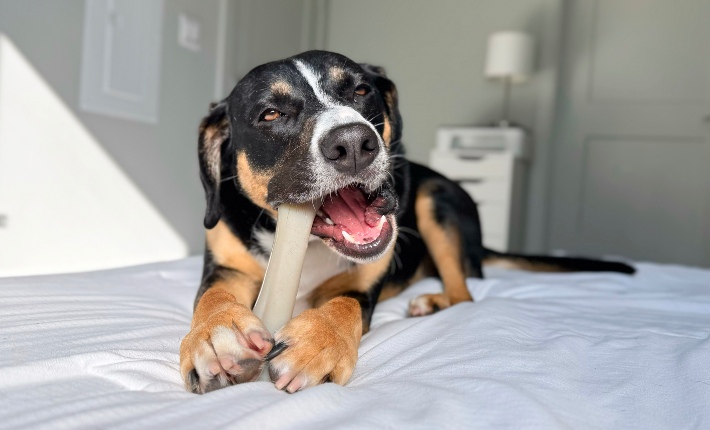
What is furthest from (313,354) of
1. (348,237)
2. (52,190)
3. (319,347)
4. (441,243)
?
(52,190)

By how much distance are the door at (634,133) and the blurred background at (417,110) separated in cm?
1

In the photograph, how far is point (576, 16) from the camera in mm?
5840

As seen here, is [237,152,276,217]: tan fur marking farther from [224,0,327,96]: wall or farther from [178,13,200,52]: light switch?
[224,0,327,96]: wall

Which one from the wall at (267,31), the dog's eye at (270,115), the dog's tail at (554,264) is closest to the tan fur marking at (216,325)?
the dog's eye at (270,115)

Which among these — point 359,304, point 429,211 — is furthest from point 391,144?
point 359,304

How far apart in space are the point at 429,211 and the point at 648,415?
1327 millimetres

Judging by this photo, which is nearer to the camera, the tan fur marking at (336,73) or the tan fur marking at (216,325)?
the tan fur marking at (216,325)

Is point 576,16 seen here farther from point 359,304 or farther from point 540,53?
point 359,304

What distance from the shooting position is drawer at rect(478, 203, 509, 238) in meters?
5.05

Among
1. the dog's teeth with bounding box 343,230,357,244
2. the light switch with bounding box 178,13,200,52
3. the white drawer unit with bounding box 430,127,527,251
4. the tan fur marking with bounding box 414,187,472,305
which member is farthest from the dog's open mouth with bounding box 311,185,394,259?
the white drawer unit with bounding box 430,127,527,251

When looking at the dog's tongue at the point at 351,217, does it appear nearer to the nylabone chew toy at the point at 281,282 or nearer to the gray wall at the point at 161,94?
the nylabone chew toy at the point at 281,282

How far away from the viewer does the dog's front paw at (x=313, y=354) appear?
0.95 m

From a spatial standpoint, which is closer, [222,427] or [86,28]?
[222,427]

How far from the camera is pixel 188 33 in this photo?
14.0 ft
